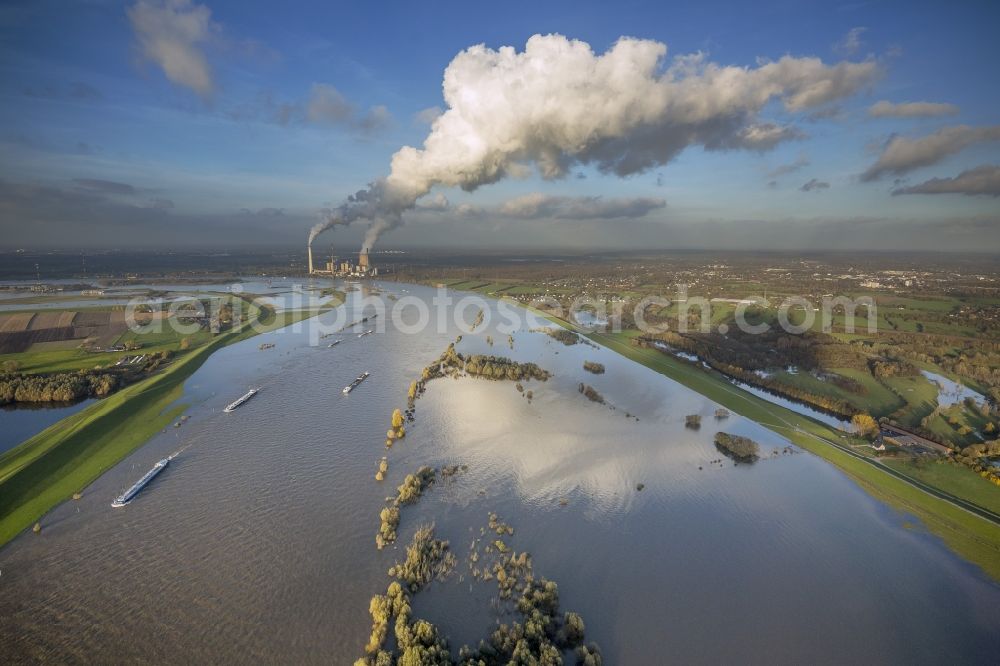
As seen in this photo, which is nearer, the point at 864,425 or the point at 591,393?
the point at 864,425

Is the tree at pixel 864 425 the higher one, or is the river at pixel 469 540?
the tree at pixel 864 425

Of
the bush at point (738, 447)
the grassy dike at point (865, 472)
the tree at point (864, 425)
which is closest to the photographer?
the grassy dike at point (865, 472)

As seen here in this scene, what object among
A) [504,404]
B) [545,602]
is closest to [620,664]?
[545,602]

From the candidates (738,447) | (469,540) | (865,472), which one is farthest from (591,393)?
(469,540)

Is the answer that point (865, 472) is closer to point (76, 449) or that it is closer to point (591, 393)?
point (591, 393)

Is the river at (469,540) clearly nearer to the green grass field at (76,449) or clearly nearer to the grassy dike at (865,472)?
the grassy dike at (865,472)

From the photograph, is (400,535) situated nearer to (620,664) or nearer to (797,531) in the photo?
(620,664)

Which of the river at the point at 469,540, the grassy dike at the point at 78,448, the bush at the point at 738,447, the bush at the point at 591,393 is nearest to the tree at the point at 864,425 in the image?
the river at the point at 469,540
